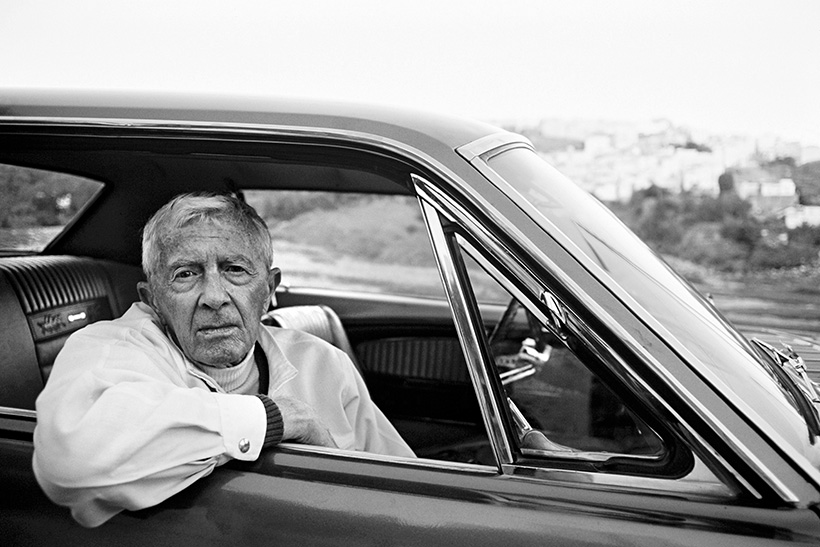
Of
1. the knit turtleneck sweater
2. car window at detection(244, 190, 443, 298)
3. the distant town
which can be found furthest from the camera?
the distant town

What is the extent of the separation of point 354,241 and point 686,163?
4865mm

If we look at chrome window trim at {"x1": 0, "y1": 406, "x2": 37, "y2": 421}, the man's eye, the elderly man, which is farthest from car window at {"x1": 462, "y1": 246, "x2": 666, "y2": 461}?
chrome window trim at {"x1": 0, "y1": 406, "x2": 37, "y2": 421}

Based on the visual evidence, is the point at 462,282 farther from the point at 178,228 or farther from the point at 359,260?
the point at 359,260

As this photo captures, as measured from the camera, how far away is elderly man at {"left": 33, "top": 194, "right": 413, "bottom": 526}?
1.51 metres

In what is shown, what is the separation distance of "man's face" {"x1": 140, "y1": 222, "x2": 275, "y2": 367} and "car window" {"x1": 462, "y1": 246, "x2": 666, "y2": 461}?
60cm

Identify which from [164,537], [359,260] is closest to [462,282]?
[164,537]

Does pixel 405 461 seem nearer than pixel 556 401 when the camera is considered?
Yes

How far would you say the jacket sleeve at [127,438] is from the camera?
150 cm

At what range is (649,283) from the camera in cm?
165

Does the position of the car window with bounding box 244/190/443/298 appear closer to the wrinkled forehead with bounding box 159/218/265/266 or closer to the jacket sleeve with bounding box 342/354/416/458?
the jacket sleeve with bounding box 342/354/416/458

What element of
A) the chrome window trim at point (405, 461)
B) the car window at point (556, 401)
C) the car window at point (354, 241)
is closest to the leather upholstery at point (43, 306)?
the chrome window trim at point (405, 461)

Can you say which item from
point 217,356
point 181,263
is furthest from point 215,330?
point 181,263

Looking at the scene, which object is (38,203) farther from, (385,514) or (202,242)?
(385,514)

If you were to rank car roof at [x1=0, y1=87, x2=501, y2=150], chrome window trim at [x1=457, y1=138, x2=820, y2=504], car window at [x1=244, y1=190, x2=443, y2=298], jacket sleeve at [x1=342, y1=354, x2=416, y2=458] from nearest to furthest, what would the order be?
chrome window trim at [x1=457, y1=138, x2=820, y2=504] < car roof at [x1=0, y1=87, x2=501, y2=150] < jacket sleeve at [x1=342, y1=354, x2=416, y2=458] < car window at [x1=244, y1=190, x2=443, y2=298]
